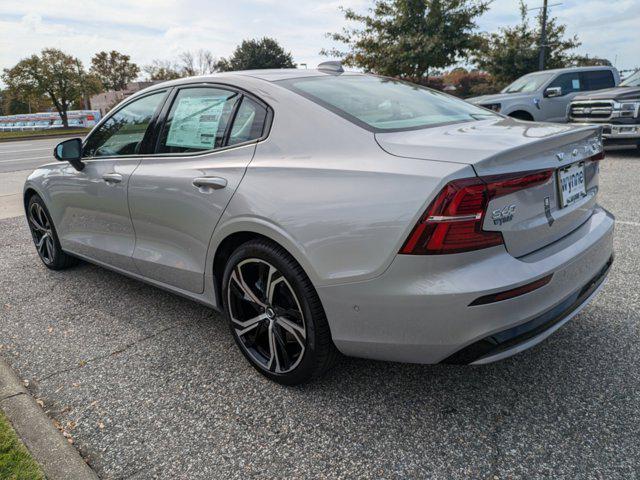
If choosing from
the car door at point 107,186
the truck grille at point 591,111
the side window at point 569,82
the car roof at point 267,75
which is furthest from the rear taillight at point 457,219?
the side window at point 569,82

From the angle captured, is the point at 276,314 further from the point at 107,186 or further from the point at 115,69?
the point at 115,69

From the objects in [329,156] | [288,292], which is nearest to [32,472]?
[288,292]

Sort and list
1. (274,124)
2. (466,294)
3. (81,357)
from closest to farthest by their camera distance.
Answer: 1. (466,294)
2. (274,124)
3. (81,357)

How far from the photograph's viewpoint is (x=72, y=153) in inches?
148

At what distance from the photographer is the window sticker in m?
2.88

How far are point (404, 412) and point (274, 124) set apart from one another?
1524 millimetres

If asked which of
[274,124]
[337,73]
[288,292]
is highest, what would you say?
[337,73]

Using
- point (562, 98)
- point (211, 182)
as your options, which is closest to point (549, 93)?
point (562, 98)

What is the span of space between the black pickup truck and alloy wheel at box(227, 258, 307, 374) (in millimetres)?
9130

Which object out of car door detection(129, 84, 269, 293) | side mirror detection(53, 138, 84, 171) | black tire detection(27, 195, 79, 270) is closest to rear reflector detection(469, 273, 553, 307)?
car door detection(129, 84, 269, 293)

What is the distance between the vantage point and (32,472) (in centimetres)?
209

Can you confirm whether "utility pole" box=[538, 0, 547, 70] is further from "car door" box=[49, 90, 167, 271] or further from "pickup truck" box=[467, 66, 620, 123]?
"car door" box=[49, 90, 167, 271]

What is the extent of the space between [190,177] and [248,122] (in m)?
0.44

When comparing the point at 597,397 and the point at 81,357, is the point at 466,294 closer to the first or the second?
the point at 597,397
